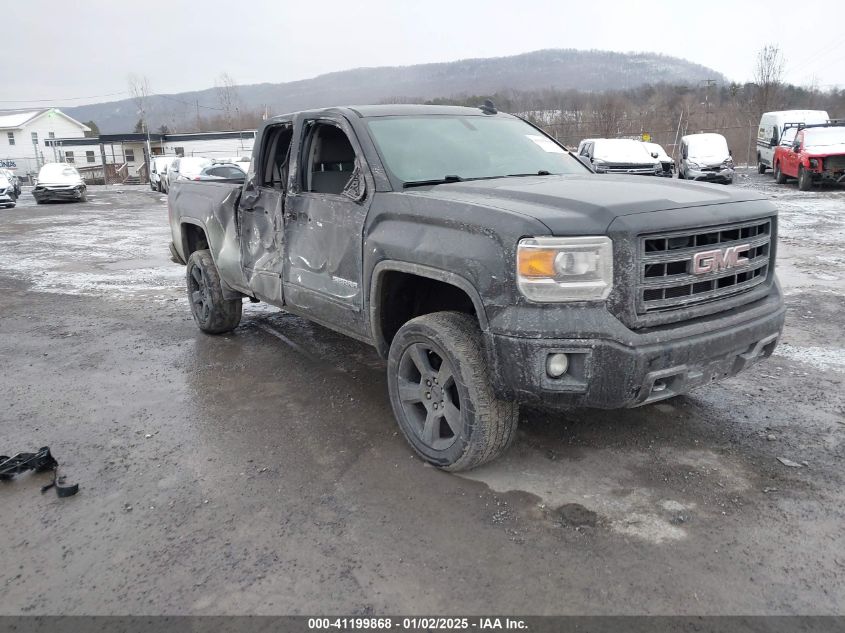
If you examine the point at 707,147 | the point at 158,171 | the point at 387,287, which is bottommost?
the point at 387,287

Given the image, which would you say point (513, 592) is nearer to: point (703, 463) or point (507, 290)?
point (507, 290)

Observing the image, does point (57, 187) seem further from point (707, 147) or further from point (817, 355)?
point (817, 355)

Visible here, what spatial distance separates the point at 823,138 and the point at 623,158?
→ 6.20m

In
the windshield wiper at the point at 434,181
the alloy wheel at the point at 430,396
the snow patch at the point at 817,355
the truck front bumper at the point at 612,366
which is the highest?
the windshield wiper at the point at 434,181

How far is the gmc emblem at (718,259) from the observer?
3160mm

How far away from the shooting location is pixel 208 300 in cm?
620

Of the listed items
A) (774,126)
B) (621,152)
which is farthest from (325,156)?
(774,126)

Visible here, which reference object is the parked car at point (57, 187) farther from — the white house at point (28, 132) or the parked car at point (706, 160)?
the white house at point (28, 132)

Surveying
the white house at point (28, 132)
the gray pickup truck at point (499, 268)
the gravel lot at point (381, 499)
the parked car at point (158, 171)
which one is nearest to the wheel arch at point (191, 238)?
the gravel lot at point (381, 499)

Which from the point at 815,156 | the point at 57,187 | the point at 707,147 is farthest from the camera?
the point at 57,187

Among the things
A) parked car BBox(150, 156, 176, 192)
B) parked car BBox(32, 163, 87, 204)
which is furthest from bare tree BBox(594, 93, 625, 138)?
parked car BBox(32, 163, 87, 204)

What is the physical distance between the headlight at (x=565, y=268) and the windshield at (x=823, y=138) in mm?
18567

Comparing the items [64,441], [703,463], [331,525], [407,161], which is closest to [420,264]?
[407,161]

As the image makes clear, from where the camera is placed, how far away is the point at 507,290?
9.90 ft
